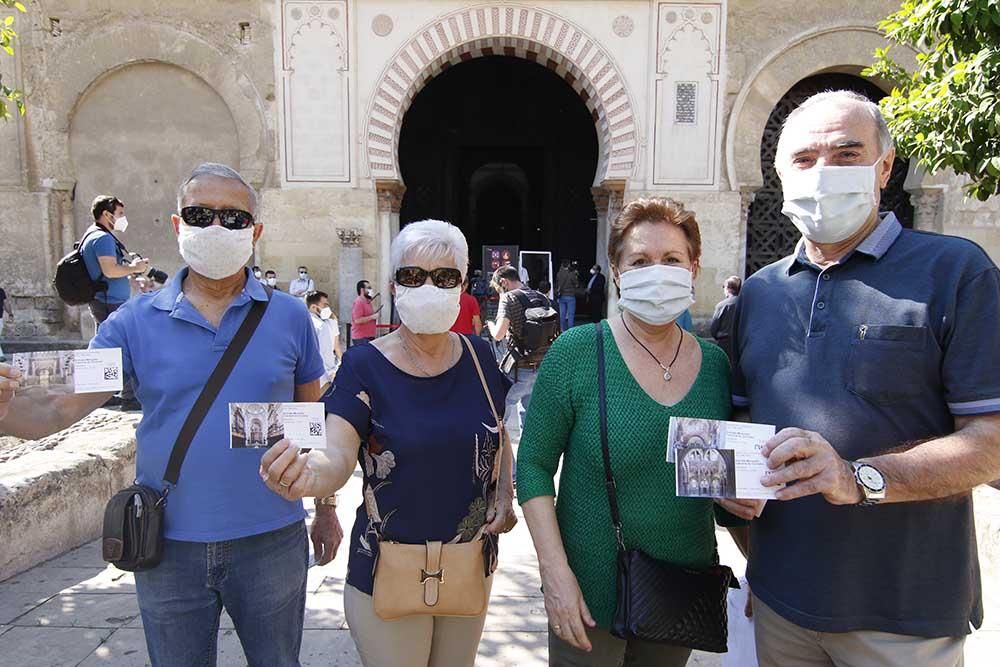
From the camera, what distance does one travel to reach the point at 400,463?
1690mm

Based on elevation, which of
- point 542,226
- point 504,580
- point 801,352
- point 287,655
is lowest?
point 504,580

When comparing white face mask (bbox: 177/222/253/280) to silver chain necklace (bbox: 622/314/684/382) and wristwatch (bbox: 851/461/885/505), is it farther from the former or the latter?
wristwatch (bbox: 851/461/885/505)

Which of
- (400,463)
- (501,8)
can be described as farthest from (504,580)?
(501,8)

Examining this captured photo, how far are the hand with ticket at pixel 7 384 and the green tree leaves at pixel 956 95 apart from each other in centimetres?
423

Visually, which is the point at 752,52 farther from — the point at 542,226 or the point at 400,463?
the point at 400,463

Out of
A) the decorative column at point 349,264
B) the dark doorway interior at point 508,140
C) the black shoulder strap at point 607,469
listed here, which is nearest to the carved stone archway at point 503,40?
the decorative column at point 349,264

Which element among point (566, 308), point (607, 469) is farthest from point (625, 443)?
point (566, 308)

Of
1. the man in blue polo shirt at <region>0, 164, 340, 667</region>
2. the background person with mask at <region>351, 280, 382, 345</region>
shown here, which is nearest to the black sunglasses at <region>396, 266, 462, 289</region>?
the man in blue polo shirt at <region>0, 164, 340, 667</region>

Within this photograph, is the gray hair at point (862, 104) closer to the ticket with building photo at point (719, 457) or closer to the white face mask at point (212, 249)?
the ticket with building photo at point (719, 457)

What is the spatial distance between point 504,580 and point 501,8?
29.8ft

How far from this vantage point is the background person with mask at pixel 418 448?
5.55 feet

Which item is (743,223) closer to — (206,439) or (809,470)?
(809,470)

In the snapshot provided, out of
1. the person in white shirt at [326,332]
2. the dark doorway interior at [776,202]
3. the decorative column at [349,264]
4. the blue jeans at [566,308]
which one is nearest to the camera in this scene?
the person in white shirt at [326,332]

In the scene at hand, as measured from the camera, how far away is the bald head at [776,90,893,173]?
1.51 m
